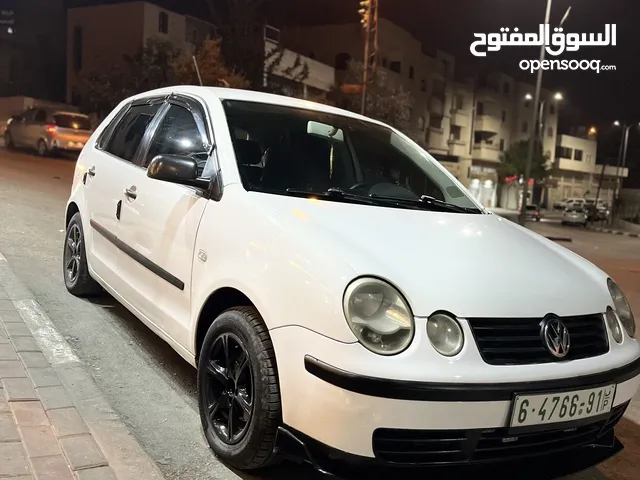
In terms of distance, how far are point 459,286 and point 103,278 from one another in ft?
9.40

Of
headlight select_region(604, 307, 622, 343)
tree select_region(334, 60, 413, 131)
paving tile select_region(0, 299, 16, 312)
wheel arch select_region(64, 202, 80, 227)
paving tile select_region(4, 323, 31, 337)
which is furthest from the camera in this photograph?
tree select_region(334, 60, 413, 131)

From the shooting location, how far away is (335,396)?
2.15 m

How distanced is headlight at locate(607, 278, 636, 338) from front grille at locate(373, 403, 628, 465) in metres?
0.77

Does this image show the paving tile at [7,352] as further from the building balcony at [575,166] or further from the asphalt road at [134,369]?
the building balcony at [575,166]

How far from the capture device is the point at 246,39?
94.7ft

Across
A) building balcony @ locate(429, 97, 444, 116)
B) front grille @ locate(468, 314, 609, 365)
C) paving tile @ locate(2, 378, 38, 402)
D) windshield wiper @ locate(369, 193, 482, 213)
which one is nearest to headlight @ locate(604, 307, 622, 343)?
front grille @ locate(468, 314, 609, 365)

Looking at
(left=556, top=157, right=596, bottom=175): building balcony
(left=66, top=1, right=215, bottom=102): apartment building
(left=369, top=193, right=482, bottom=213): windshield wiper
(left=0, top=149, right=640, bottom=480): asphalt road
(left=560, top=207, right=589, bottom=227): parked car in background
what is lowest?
(left=560, top=207, right=589, bottom=227): parked car in background

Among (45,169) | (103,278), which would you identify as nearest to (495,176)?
(45,169)

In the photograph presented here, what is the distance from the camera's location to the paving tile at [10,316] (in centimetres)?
411

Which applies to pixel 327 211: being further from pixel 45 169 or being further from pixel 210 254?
pixel 45 169

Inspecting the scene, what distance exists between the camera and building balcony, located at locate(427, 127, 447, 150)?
48.6m

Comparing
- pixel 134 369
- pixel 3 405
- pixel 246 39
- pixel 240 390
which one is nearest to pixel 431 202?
pixel 240 390

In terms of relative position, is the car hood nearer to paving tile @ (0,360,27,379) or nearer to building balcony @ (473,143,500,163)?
paving tile @ (0,360,27,379)

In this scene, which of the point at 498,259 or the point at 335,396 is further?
the point at 498,259
